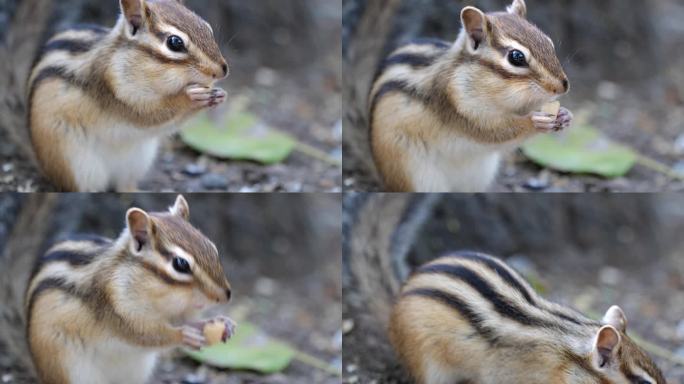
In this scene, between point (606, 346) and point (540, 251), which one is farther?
point (540, 251)

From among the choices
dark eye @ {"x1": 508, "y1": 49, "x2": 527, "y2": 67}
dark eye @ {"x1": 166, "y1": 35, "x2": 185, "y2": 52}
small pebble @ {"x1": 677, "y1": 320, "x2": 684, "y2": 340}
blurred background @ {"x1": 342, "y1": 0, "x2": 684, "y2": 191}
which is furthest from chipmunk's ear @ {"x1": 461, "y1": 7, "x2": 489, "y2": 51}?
small pebble @ {"x1": 677, "y1": 320, "x2": 684, "y2": 340}

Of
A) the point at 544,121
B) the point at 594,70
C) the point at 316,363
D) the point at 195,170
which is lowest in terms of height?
the point at 316,363

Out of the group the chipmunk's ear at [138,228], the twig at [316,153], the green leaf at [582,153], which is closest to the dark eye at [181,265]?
the chipmunk's ear at [138,228]

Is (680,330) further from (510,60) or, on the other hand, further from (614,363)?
(510,60)

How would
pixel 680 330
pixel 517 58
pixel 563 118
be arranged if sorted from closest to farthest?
pixel 517 58
pixel 563 118
pixel 680 330

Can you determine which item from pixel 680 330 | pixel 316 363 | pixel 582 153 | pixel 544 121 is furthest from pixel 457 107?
pixel 680 330

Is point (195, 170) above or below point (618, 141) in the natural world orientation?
below

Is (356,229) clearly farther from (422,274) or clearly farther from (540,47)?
(540,47)

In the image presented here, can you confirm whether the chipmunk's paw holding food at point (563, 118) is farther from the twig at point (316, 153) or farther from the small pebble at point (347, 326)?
the small pebble at point (347, 326)
